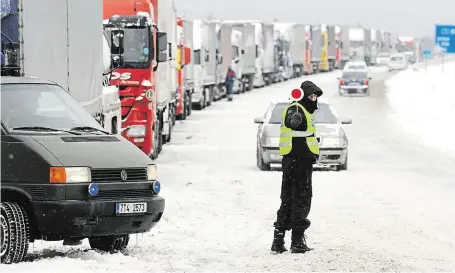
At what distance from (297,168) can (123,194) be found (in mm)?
1864

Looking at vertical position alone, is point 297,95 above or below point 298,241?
above

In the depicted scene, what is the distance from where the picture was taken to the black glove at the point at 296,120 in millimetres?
11863

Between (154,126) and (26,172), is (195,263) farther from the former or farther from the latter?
(154,126)

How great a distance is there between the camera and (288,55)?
83.2 metres

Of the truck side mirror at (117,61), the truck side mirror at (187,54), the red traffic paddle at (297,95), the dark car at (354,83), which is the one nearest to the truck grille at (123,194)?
the red traffic paddle at (297,95)

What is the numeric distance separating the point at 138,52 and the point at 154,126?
204 centimetres

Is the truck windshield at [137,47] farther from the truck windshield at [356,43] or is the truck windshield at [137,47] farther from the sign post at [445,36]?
the truck windshield at [356,43]

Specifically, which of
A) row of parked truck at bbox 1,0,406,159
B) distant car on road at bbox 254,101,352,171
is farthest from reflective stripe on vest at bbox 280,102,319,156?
distant car on road at bbox 254,101,352,171

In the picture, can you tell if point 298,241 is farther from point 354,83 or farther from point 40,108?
point 354,83

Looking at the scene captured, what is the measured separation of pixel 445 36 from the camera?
49.6 m

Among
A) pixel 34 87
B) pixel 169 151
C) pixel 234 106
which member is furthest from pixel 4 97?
pixel 234 106

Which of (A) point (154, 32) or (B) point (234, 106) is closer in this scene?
(A) point (154, 32)

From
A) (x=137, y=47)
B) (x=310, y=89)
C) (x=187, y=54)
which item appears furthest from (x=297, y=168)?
(x=187, y=54)

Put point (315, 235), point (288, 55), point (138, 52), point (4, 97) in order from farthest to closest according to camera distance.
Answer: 1. point (288, 55)
2. point (138, 52)
3. point (315, 235)
4. point (4, 97)
